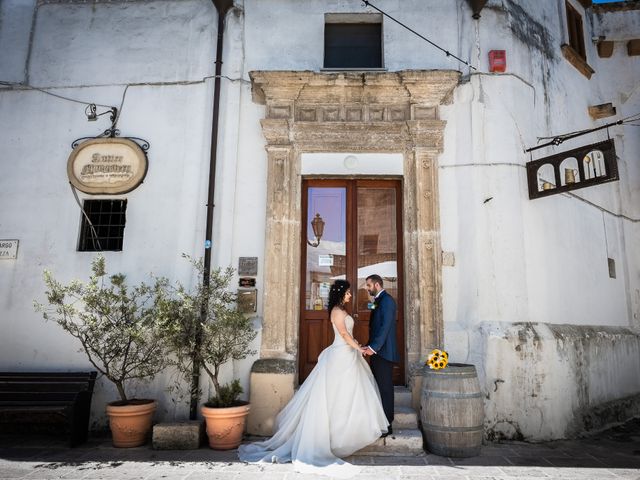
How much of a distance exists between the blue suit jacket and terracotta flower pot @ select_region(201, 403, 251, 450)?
1.69m

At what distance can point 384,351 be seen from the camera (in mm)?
5191

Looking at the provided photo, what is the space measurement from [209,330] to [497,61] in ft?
17.0

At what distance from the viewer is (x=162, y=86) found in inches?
267

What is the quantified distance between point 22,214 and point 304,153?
403 cm

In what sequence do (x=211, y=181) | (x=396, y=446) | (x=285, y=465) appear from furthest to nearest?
(x=211, y=181) → (x=396, y=446) → (x=285, y=465)

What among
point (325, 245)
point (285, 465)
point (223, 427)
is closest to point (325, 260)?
point (325, 245)

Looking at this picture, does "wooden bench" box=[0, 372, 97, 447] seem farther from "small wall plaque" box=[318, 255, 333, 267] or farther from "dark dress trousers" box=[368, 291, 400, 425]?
"dark dress trousers" box=[368, 291, 400, 425]

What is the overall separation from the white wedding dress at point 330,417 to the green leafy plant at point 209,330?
2.60 ft

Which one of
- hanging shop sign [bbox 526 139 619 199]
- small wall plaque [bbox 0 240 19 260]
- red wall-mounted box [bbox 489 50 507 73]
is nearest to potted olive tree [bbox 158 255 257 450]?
small wall plaque [bbox 0 240 19 260]

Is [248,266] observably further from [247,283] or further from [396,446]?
[396,446]

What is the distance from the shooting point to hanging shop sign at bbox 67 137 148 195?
652 cm

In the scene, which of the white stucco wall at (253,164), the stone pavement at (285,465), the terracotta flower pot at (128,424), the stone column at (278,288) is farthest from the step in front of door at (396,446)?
the terracotta flower pot at (128,424)

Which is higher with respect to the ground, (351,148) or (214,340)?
(351,148)

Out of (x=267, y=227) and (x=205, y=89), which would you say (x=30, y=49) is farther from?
(x=267, y=227)
